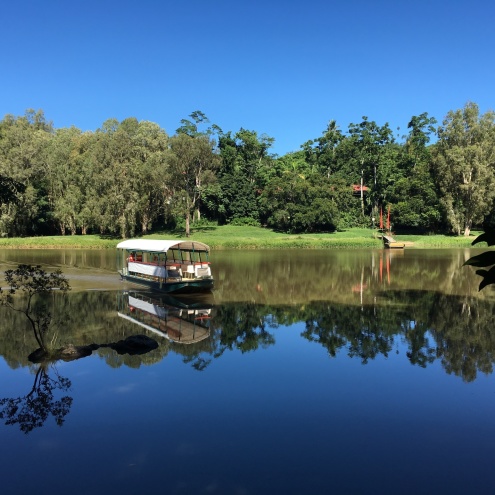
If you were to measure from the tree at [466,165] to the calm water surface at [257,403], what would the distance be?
4991cm

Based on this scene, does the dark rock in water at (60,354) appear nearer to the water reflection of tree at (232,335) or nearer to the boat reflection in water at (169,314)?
the water reflection of tree at (232,335)

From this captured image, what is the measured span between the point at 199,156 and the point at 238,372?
57.4m

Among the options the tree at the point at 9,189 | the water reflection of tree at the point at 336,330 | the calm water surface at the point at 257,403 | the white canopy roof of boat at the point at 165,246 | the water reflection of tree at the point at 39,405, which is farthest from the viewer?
the white canopy roof of boat at the point at 165,246

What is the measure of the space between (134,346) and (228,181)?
224ft

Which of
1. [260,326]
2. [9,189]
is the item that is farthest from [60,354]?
[260,326]

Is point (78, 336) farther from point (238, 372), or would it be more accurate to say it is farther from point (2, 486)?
point (2, 486)

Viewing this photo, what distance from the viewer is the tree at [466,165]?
65938mm

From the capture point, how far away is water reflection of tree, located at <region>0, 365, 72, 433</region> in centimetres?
992

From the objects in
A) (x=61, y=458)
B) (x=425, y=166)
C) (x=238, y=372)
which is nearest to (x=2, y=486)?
(x=61, y=458)

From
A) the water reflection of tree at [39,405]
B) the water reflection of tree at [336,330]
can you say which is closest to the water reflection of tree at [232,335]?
the water reflection of tree at [336,330]

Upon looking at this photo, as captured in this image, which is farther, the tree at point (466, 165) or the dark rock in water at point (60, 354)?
the tree at point (466, 165)

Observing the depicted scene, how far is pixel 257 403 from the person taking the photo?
11.0 metres

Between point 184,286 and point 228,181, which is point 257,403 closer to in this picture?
point 184,286

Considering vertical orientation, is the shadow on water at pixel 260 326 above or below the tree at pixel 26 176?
below
